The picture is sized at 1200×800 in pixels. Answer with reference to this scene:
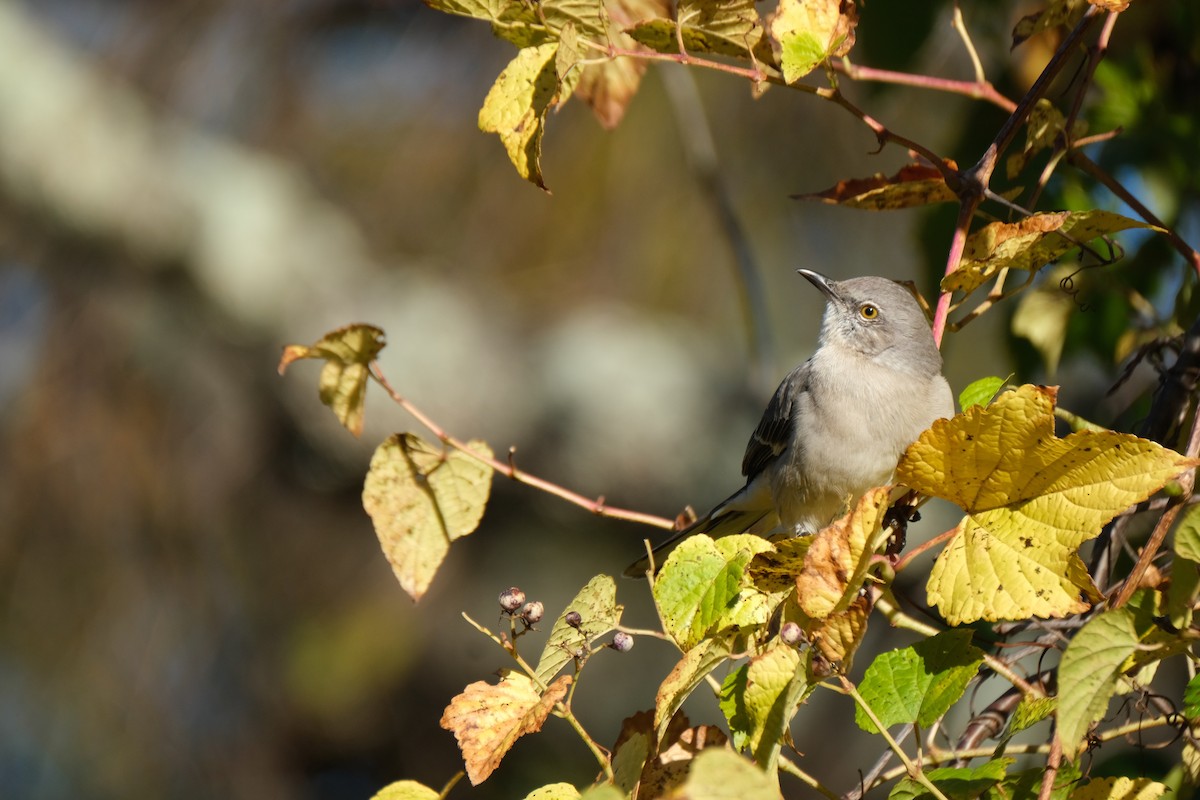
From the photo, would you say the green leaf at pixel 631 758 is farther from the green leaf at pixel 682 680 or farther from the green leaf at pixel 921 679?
the green leaf at pixel 921 679

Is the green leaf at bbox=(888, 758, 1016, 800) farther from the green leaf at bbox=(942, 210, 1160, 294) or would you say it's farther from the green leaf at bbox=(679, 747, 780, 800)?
the green leaf at bbox=(942, 210, 1160, 294)

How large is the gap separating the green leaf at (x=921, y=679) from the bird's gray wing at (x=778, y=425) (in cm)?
204

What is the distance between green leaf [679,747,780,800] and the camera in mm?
1272

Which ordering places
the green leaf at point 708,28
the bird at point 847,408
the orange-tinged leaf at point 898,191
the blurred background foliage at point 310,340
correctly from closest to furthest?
the green leaf at point 708,28 → the orange-tinged leaf at point 898,191 → the bird at point 847,408 → the blurred background foliage at point 310,340

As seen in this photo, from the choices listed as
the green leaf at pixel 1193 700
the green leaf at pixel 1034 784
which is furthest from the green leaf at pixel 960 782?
the green leaf at pixel 1193 700

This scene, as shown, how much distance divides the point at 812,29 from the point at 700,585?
3.36 feet

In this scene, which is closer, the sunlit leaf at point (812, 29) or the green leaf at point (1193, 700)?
the green leaf at point (1193, 700)

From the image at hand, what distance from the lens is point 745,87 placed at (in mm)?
7723

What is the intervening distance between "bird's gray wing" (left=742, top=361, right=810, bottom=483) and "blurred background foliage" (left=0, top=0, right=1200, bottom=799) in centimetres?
292

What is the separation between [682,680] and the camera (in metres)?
1.70

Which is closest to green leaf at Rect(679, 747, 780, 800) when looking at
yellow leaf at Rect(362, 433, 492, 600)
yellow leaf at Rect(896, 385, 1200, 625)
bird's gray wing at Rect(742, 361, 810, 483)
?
yellow leaf at Rect(896, 385, 1200, 625)

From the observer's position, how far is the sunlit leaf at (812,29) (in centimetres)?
199

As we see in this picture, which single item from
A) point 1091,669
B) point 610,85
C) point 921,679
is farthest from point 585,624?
point 610,85

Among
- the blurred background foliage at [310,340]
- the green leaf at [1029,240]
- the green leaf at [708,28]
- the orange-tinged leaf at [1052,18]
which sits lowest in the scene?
the blurred background foliage at [310,340]
